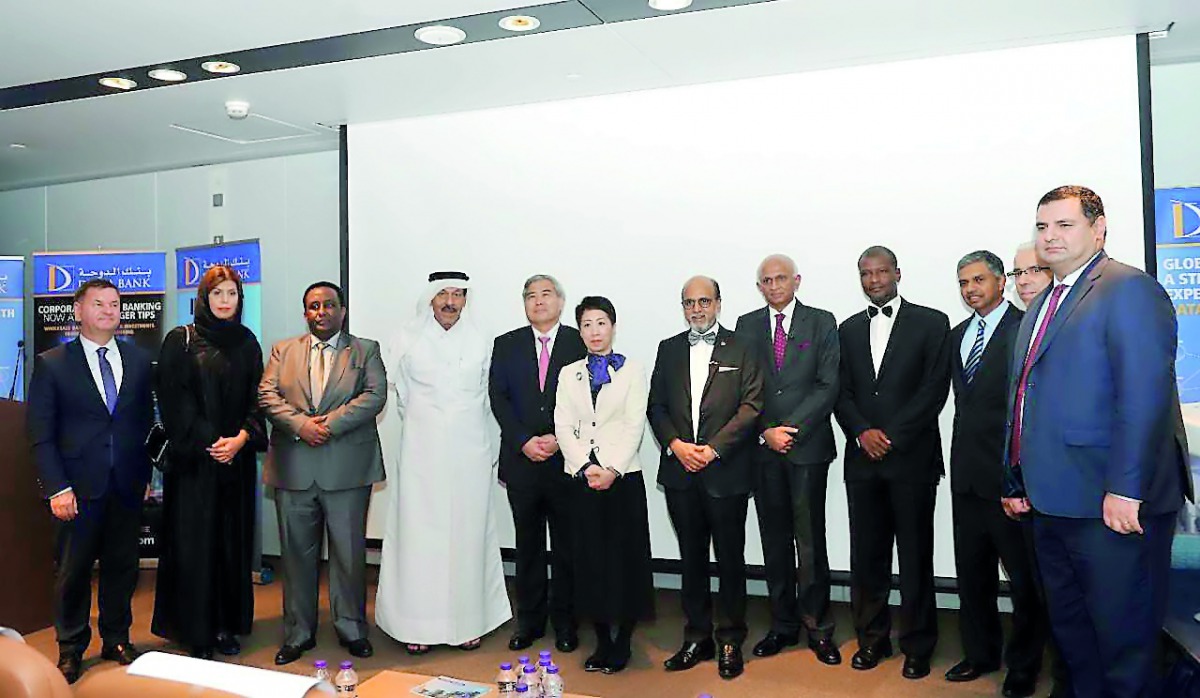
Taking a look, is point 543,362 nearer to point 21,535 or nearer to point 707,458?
point 707,458

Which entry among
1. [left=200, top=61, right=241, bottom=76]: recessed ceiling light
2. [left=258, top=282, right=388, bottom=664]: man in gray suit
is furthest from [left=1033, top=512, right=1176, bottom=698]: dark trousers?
[left=200, top=61, right=241, bottom=76]: recessed ceiling light

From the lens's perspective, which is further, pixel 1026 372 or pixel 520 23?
pixel 520 23

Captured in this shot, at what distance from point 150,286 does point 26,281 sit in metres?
1.52

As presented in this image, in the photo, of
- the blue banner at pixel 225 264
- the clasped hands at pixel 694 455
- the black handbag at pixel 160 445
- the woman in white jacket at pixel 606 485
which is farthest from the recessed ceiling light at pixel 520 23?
the blue banner at pixel 225 264

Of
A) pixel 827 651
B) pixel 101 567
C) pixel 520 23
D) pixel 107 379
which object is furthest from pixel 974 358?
pixel 101 567

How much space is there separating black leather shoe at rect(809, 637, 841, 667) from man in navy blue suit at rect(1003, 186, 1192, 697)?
1291 mm

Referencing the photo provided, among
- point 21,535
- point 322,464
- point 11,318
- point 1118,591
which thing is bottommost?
point 21,535

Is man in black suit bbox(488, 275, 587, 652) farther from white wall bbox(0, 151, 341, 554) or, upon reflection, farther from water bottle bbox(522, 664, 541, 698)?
white wall bbox(0, 151, 341, 554)

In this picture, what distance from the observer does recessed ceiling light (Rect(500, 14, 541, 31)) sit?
4.39 meters

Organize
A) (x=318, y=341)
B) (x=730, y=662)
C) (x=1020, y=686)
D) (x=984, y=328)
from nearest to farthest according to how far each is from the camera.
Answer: (x=1020, y=686)
(x=984, y=328)
(x=730, y=662)
(x=318, y=341)

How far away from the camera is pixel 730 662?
434 cm

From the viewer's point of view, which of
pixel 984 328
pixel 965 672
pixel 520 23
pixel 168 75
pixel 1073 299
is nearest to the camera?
pixel 1073 299

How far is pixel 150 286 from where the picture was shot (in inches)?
286

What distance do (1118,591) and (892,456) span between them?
1283mm
